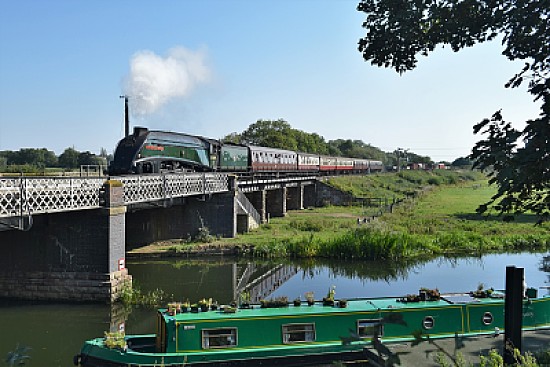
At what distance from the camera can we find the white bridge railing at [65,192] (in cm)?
1652

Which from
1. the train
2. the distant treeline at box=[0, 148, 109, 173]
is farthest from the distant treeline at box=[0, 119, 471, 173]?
the train

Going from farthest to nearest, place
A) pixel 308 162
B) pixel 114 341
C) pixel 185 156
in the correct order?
1. pixel 308 162
2. pixel 185 156
3. pixel 114 341

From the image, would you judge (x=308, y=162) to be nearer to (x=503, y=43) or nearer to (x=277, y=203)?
(x=277, y=203)

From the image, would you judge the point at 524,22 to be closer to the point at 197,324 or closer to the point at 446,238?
the point at 197,324

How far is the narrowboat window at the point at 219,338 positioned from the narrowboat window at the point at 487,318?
6532mm

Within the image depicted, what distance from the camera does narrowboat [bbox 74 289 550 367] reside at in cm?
1295

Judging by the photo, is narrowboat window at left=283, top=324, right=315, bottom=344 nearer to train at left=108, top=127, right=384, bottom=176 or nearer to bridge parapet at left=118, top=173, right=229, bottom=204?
bridge parapet at left=118, top=173, right=229, bottom=204

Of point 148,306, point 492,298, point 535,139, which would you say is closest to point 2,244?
point 148,306

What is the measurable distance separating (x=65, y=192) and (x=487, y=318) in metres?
13.8

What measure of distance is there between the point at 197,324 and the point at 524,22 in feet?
31.9

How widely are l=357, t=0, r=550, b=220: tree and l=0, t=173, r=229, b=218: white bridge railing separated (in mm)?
12440

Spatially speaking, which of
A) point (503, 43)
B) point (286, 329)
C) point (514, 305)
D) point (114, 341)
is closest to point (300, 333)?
point (286, 329)

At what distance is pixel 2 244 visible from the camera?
70.0 feet

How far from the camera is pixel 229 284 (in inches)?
973
